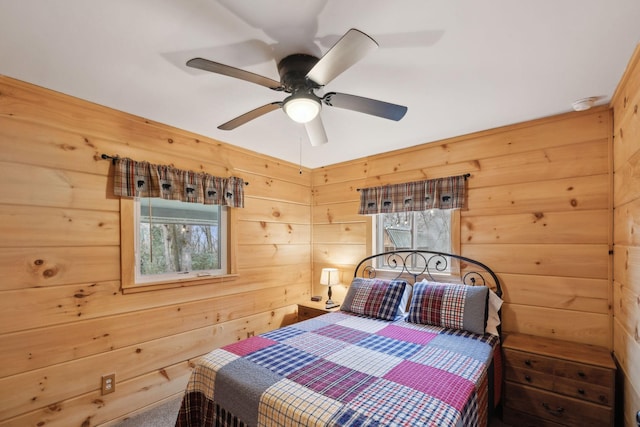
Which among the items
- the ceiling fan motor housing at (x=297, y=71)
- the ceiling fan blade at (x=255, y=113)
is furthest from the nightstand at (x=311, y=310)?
the ceiling fan motor housing at (x=297, y=71)

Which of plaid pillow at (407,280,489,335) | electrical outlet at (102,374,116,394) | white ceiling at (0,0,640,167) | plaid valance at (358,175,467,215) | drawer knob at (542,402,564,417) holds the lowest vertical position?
drawer knob at (542,402,564,417)

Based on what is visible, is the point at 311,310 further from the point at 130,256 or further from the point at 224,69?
the point at 224,69

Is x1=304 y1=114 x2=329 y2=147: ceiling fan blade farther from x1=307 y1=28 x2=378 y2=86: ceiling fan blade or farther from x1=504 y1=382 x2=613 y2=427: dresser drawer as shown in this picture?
x1=504 y1=382 x2=613 y2=427: dresser drawer

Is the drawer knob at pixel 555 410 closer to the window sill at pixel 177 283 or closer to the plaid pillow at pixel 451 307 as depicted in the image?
the plaid pillow at pixel 451 307

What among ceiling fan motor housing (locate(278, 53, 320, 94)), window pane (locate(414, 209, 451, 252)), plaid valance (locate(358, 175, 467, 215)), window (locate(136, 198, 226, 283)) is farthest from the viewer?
window pane (locate(414, 209, 451, 252))

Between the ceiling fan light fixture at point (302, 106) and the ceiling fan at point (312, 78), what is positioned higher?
the ceiling fan at point (312, 78)

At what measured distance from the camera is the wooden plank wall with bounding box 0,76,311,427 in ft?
5.94

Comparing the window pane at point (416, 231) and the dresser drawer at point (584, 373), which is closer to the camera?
the dresser drawer at point (584, 373)

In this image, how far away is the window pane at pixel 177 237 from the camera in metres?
2.51

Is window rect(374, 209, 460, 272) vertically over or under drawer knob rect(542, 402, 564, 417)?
over

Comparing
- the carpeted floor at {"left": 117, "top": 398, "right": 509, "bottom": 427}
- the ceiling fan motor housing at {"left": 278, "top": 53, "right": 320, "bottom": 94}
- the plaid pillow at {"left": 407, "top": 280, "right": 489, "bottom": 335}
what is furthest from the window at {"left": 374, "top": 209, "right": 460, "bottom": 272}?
the ceiling fan motor housing at {"left": 278, "top": 53, "right": 320, "bottom": 94}

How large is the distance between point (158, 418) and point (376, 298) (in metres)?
2.03

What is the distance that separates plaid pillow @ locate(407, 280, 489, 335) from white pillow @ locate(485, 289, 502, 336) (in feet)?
0.27

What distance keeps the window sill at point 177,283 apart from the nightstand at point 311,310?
898 millimetres
